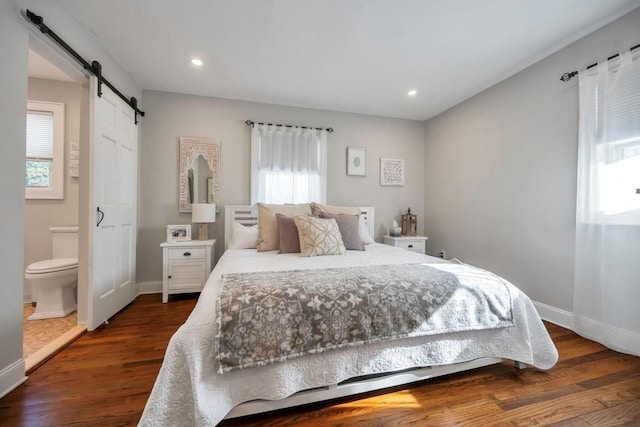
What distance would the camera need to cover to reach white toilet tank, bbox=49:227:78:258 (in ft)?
8.98

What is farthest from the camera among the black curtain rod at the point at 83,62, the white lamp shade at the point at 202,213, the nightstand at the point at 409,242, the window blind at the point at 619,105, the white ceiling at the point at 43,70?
the nightstand at the point at 409,242

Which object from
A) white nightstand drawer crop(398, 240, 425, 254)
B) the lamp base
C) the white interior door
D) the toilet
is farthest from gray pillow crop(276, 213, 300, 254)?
the toilet

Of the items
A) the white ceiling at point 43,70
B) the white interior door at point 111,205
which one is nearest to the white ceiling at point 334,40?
the white interior door at point 111,205

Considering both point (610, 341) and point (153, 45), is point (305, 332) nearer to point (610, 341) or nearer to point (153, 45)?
point (610, 341)

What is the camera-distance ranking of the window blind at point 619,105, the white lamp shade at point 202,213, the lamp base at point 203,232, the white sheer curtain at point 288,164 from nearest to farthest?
the window blind at point 619,105, the white lamp shade at point 202,213, the lamp base at point 203,232, the white sheer curtain at point 288,164

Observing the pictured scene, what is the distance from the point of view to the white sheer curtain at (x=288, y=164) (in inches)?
136

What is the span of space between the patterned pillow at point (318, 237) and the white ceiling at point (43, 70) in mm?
2753

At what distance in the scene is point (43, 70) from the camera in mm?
2736

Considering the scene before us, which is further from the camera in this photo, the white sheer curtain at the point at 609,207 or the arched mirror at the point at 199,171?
the arched mirror at the point at 199,171

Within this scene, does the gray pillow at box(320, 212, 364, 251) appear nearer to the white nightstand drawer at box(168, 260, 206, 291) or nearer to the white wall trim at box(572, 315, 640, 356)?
the white nightstand drawer at box(168, 260, 206, 291)

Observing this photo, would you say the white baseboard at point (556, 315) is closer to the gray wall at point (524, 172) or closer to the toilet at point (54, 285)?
the gray wall at point (524, 172)

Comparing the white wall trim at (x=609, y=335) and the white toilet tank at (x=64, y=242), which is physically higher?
the white toilet tank at (x=64, y=242)

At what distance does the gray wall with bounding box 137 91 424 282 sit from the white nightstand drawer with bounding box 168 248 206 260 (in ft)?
1.40

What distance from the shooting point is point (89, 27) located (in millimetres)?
2113
